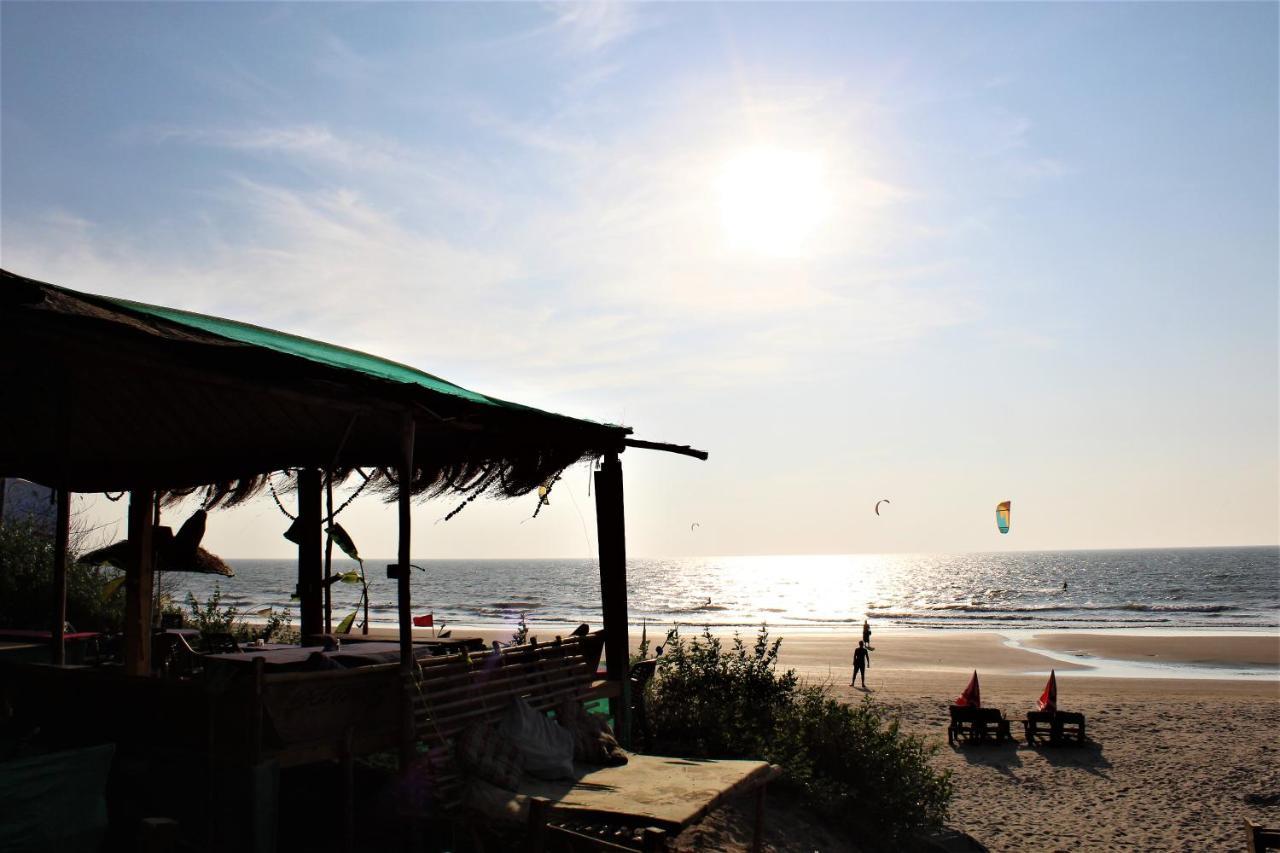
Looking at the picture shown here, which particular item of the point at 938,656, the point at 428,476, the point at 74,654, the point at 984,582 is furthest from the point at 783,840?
the point at 984,582

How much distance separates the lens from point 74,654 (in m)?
10.2

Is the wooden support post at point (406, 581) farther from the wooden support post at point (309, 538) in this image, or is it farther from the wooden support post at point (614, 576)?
the wooden support post at point (309, 538)

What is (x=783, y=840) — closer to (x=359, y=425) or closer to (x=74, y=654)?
(x=359, y=425)

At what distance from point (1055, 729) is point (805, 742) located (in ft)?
24.2

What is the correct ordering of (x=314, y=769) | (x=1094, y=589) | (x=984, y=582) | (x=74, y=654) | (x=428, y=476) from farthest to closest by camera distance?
(x=984, y=582), (x=1094, y=589), (x=74, y=654), (x=428, y=476), (x=314, y=769)

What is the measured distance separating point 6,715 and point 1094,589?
89.6 metres

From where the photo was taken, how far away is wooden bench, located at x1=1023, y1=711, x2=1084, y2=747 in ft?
49.9

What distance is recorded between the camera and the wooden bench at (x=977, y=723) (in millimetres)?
15438

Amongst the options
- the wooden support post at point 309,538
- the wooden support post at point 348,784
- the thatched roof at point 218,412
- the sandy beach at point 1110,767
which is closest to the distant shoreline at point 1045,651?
the sandy beach at point 1110,767

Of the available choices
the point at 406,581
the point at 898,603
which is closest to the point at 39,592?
the point at 406,581

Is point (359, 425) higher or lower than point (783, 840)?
higher

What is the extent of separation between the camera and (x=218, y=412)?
7.85 meters

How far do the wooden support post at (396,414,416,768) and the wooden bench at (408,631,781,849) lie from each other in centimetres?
8

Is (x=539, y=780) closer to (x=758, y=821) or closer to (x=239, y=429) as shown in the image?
(x=758, y=821)
